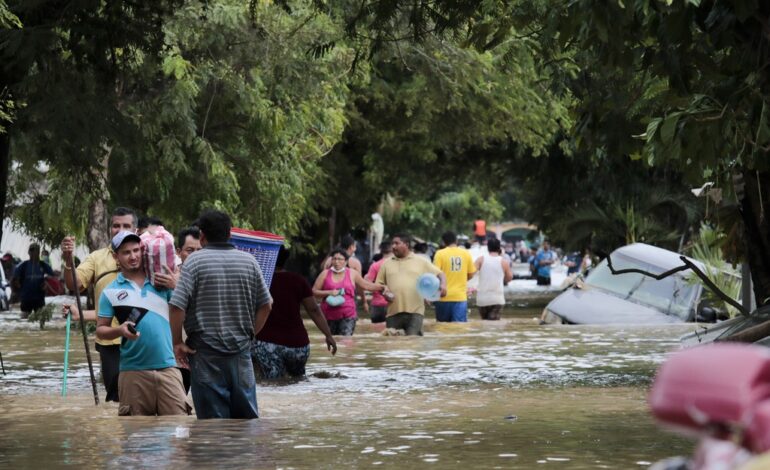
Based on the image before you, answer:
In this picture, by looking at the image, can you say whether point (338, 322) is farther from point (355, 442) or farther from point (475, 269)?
point (355, 442)

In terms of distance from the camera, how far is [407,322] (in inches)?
889

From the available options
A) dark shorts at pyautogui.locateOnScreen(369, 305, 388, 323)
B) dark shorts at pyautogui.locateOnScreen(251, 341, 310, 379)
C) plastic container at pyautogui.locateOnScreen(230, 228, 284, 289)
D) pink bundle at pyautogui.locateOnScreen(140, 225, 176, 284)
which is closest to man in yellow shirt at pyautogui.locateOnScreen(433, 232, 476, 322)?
dark shorts at pyautogui.locateOnScreen(369, 305, 388, 323)

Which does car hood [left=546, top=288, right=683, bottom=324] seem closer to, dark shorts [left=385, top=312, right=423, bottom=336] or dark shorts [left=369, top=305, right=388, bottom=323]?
dark shorts [left=369, top=305, right=388, bottom=323]

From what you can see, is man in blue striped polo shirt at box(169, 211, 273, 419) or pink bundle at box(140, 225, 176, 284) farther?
pink bundle at box(140, 225, 176, 284)

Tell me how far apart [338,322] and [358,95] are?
590 inches

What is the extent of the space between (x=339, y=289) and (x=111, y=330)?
11.8 meters

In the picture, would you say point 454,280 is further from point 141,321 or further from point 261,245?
point 141,321

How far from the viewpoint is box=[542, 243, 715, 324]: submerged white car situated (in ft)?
90.3

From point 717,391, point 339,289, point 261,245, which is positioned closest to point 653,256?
point 339,289

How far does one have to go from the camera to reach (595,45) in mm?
11469

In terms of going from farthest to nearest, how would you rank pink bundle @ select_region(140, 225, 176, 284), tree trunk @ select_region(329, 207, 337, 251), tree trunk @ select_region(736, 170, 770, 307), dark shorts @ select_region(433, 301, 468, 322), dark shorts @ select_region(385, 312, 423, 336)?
tree trunk @ select_region(329, 207, 337, 251) < dark shorts @ select_region(433, 301, 468, 322) < dark shorts @ select_region(385, 312, 423, 336) < tree trunk @ select_region(736, 170, 770, 307) < pink bundle @ select_region(140, 225, 176, 284)

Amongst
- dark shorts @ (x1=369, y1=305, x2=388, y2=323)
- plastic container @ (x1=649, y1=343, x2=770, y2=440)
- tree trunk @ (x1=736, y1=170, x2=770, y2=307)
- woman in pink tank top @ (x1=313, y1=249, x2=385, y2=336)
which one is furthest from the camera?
dark shorts @ (x1=369, y1=305, x2=388, y2=323)

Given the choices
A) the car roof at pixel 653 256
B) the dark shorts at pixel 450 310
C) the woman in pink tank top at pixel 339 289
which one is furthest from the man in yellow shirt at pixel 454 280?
the car roof at pixel 653 256

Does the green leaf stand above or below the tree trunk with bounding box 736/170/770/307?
above
